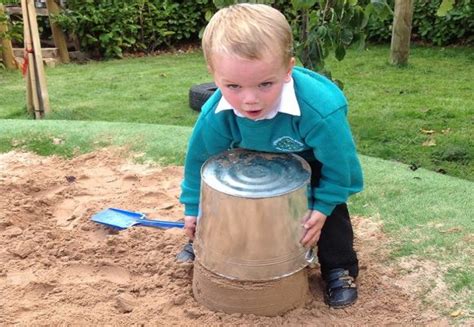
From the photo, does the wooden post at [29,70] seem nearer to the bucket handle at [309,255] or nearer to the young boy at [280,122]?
the young boy at [280,122]

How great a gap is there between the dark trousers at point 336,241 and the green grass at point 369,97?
1.30 metres

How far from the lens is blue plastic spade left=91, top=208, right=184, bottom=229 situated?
2.39 metres

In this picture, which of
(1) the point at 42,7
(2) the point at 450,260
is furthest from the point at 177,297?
(1) the point at 42,7

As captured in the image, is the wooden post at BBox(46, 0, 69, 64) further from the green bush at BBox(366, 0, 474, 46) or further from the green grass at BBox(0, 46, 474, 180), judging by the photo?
the green bush at BBox(366, 0, 474, 46)

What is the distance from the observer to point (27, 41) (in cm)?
462

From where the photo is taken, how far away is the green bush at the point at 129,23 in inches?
353

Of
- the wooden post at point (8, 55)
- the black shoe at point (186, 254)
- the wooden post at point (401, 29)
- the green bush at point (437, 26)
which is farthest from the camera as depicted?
the green bush at point (437, 26)

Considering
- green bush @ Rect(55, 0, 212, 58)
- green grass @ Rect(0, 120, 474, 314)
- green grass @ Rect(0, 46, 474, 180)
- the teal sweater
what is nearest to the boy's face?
the teal sweater

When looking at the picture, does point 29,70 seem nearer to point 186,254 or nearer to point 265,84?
point 186,254

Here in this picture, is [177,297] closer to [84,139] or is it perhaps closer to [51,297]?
[51,297]

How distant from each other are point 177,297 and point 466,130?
124 inches

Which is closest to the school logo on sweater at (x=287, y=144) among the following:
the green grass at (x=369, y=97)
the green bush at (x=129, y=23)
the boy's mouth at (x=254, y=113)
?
the boy's mouth at (x=254, y=113)

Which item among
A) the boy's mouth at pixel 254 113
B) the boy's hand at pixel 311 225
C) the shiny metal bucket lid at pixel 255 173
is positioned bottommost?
the boy's hand at pixel 311 225

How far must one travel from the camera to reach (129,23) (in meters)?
9.27
